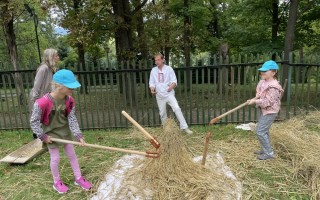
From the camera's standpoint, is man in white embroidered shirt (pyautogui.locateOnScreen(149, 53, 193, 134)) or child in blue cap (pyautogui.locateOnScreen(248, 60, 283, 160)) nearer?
child in blue cap (pyautogui.locateOnScreen(248, 60, 283, 160))

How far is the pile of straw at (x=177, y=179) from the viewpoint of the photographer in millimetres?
3398

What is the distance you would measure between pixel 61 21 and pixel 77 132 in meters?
5.51

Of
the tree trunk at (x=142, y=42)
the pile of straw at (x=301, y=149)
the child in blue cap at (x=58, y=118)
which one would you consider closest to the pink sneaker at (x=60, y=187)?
the child in blue cap at (x=58, y=118)

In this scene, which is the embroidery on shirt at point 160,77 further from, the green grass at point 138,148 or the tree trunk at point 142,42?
the tree trunk at point 142,42

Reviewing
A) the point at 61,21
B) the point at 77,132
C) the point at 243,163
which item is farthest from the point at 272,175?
the point at 61,21

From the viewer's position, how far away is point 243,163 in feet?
14.1

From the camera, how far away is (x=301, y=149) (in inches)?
175

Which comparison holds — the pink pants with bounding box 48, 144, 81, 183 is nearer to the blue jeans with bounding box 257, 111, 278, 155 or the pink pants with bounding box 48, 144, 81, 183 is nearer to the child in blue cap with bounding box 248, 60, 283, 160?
the child in blue cap with bounding box 248, 60, 283, 160

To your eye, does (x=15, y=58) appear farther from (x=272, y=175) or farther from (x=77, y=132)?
(x=272, y=175)

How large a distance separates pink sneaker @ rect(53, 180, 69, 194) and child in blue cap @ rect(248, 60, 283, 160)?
2895 millimetres

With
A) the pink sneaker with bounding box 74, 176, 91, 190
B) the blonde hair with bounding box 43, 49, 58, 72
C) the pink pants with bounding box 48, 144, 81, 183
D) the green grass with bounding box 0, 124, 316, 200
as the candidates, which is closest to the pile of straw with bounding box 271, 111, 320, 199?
the green grass with bounding box 0, 124, 316, 200

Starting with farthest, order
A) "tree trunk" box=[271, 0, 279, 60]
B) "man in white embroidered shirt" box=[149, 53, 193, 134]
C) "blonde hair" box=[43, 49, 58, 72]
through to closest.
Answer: "tree trunk" box=[271, 0, 279, 60], "man in white embroidered shirt" box=[149, 53, 193, 134], "blonde hair" box=[43, 49, 58, 72]

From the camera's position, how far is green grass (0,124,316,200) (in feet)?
11.9

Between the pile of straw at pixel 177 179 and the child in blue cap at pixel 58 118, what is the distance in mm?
771
